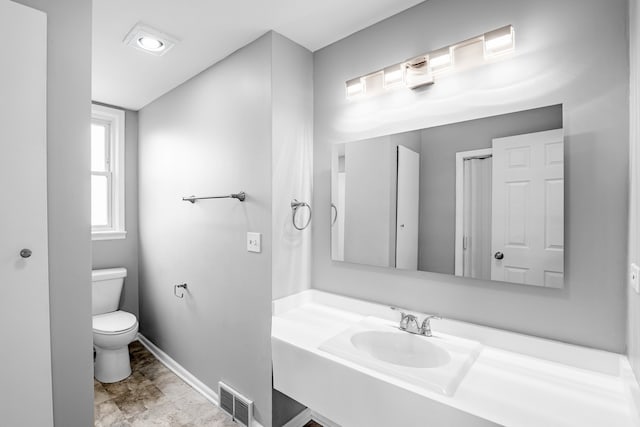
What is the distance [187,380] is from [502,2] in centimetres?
313

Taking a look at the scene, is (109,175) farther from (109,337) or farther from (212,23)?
(212,23)

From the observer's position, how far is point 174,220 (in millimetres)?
2676

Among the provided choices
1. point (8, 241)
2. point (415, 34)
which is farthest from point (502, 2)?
point (8, 241)

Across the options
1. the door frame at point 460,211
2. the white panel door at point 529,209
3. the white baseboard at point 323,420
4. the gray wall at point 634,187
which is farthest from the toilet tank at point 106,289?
the gray wall at point 634,187

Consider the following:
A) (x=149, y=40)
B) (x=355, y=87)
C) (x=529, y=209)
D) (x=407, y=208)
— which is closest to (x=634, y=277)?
(x=529, y=209)

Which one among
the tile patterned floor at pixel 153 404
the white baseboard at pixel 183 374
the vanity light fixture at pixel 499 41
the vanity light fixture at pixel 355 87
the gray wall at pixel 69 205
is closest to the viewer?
the gray wall at pixel 69 205

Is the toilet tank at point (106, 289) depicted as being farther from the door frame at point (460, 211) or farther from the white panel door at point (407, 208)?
the door frame at point (460, 211)

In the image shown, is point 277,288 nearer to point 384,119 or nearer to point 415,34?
point 384,119

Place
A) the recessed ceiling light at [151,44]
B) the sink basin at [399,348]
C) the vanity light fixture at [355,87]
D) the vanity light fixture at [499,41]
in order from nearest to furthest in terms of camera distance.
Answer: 1. the vanity light fixture at [499,41]
2. the sink basin at [399,348]
3. the vanity light fixture at [355,87]
4. the recessed ceiling light at [151,44]

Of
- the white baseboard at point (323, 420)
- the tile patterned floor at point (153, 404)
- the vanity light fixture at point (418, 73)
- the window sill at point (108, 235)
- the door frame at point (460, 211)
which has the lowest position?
the tile patterned floor at point (153, 404)

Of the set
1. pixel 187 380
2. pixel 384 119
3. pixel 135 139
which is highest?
pixel 135 139

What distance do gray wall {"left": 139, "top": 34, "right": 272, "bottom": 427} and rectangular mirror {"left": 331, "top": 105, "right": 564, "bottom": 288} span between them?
1.75 feet

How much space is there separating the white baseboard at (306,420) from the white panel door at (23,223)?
1249 mm

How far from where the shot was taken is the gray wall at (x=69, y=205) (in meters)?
1.22
